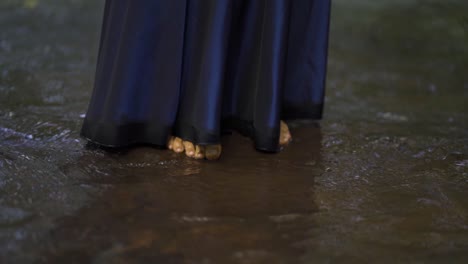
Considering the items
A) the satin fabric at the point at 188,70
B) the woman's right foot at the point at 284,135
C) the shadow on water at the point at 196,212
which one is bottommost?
the shadow on water at the point at 196,212

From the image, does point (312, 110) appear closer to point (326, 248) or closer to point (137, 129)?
point (137, 129)

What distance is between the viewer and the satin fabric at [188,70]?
65.2 inches

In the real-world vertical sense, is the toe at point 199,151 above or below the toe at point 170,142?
below

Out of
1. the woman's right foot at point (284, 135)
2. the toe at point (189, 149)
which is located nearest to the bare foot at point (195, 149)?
the toe at point (189, 149)

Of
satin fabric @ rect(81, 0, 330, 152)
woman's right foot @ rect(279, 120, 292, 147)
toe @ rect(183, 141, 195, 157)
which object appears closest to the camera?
satin fabric @ rect(81, 0, 330, 152)

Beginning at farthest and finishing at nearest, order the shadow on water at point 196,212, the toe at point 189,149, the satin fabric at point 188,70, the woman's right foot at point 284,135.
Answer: the woman's right foot at point 284,135
the toe at point 189,149
the satin fabric at point 188,70
the shadow on water at point 196,212

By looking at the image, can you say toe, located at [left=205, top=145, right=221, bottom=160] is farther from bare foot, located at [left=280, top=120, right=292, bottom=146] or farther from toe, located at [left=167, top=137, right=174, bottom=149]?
bare foot, located at [left=280, top=120, right=292, bottom=146]

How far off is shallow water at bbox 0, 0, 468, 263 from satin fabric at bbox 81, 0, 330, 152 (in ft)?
0.37

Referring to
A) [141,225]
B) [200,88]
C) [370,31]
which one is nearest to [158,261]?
[141,225]

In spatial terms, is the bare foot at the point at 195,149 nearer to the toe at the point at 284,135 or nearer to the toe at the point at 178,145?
the toe at the point at 178,145

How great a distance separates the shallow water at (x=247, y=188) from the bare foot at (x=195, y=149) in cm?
3

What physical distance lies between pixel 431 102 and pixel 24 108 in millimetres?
1779

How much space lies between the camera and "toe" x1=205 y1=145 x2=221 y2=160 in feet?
5.86

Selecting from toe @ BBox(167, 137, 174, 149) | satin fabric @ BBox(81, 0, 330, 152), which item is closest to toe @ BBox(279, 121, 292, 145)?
satin fabric @ BBox(81, 0, 330, 152)
